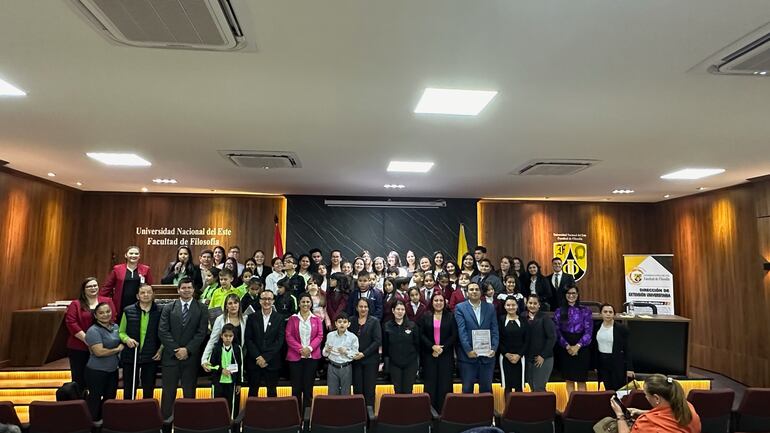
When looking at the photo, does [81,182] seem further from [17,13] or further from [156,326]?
[17,13]

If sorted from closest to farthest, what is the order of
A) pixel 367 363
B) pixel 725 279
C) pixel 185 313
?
pixel 185 313 < pixel 367 363 < pixel 725 279

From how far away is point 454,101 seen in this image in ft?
13.4

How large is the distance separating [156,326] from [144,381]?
63 centimetres

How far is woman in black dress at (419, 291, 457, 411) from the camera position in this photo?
5230 millimetres

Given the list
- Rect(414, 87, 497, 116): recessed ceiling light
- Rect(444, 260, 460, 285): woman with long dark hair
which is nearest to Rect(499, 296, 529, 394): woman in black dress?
Rect(444, 260, 460, 285): woman with long dark hair

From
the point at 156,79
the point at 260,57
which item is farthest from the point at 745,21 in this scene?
the point at 156,79

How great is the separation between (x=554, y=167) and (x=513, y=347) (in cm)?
298

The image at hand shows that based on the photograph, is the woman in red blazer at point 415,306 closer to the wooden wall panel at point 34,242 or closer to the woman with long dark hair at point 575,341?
the woman with long dark hair at point 575,341

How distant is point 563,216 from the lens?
10.9 m

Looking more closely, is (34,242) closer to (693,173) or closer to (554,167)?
(554,167)

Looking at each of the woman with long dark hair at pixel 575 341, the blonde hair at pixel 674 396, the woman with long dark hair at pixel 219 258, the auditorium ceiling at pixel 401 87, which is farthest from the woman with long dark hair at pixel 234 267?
the blonde hair at pixel 674 396

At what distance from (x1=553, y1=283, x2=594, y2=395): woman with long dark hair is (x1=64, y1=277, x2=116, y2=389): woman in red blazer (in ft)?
18.2

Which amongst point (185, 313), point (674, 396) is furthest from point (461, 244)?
point (674, 396)

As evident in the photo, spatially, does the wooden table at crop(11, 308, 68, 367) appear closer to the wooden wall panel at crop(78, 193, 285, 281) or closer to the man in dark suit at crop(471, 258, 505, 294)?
the wooden wall panel at crop(78, 193, 285, 281)
